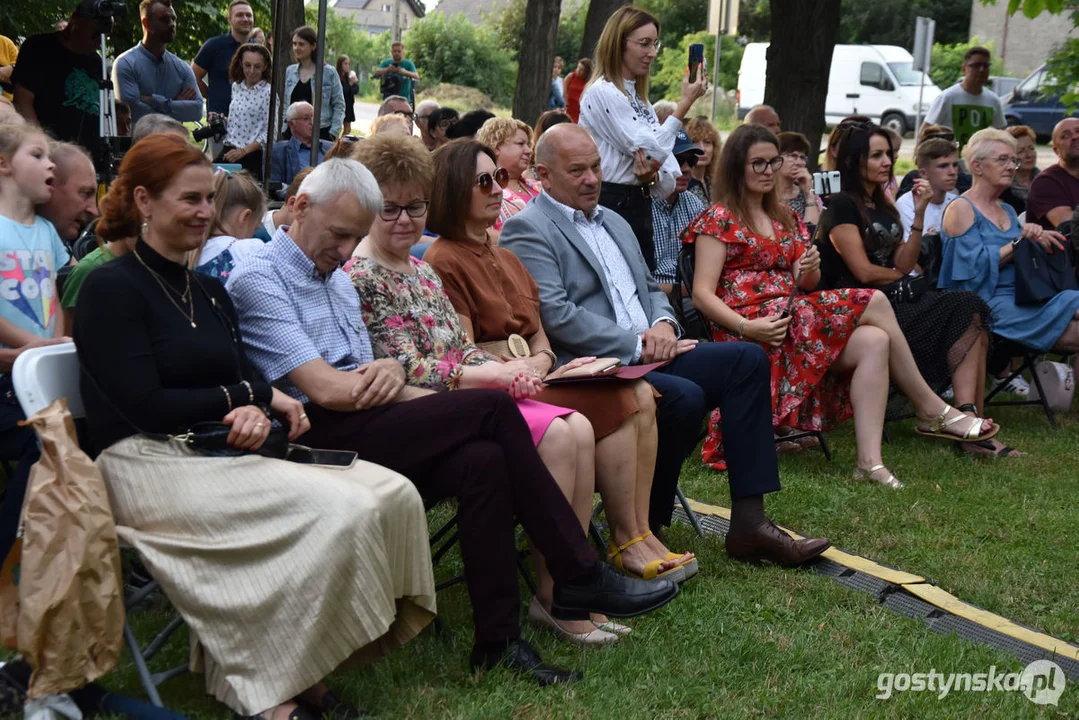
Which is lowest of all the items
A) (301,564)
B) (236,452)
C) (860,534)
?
(860,534)

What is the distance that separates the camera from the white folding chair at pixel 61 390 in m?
3.19

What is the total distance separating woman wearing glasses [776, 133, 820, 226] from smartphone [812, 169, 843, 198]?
15.8 inches

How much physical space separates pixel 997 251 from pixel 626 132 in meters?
2.36

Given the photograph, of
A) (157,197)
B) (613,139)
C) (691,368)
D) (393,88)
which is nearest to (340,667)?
(157,197)

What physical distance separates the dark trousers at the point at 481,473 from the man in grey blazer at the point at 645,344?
1098 mm

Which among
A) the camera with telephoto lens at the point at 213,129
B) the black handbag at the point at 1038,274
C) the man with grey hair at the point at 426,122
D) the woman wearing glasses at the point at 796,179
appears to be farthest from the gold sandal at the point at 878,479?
the camera with telephoto lens at the point at 213,129

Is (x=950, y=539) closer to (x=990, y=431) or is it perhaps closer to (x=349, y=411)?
(x=990, y=431)

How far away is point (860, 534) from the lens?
205 inches

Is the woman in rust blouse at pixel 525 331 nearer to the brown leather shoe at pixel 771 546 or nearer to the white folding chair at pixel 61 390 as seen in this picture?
the brown leather shoe at pixel 771 546

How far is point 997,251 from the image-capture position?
729cm

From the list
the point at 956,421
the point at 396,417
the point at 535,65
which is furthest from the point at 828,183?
the point at 535,65

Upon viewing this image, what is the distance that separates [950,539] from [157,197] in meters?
3.46

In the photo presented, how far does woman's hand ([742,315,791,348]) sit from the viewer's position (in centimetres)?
580

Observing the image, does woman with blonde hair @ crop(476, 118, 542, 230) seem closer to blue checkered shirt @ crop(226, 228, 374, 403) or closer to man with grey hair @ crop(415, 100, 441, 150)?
blue checkered shirt @ crop(226, 228, 374, 403)
